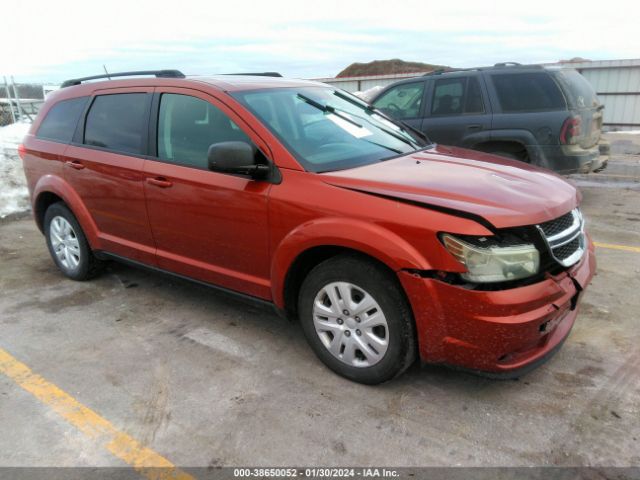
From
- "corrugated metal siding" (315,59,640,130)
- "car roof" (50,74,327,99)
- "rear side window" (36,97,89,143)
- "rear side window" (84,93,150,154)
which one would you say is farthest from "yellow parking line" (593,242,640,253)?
"corrugated metal siding" (315,59,640,130)

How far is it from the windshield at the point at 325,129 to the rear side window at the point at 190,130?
0.21m

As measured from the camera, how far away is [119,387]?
3.07 m

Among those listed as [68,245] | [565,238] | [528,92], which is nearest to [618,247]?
[528,92]

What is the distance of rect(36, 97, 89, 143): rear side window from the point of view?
4438mm

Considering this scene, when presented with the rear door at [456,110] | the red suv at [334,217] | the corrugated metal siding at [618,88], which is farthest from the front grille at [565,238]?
the corrugated metal siding at [618,88]

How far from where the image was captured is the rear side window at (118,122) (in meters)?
3.85

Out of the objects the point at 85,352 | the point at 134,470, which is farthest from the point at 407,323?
the point at 85,352

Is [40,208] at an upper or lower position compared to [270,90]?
lower

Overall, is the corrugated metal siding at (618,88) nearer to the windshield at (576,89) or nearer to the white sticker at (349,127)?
the windshield at (576,89)

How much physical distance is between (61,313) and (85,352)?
82 cm

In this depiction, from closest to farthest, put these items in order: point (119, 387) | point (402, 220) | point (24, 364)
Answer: point (402, 220) → point (119, 387) → point (24, 364)

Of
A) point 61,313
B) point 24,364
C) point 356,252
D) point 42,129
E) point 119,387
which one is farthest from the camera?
point 42,129

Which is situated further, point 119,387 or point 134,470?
point 119,387

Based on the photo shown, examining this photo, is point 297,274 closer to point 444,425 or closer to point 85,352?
point 444,425
